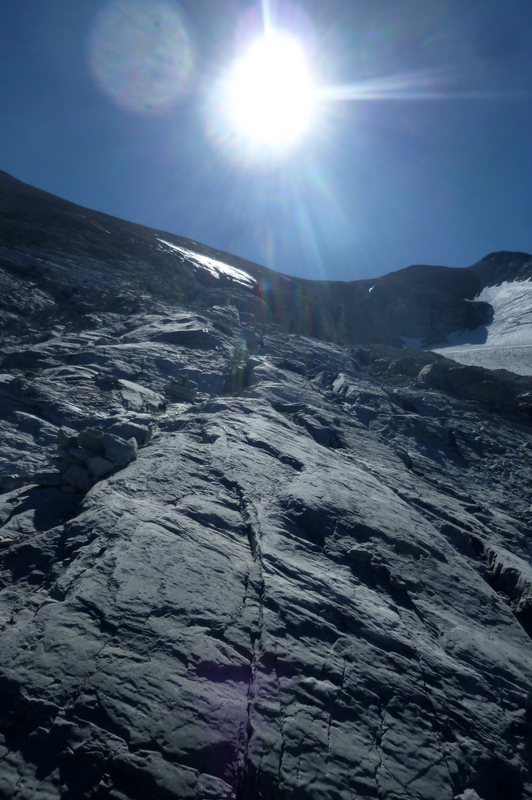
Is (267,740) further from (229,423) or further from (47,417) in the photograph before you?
(47,417)

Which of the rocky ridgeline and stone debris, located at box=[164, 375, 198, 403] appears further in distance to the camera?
stone debris, located at box=[164, 375, 198, 403]

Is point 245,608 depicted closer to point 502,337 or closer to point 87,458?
point 87,458

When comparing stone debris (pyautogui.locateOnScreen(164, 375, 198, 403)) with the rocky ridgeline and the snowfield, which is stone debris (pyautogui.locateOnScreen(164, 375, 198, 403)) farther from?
the snowfield

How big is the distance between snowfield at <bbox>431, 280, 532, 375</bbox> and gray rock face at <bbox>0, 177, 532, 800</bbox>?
23290 millimetres

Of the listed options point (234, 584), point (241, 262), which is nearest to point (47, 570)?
point (234, 584)

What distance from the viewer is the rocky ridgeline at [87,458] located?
316 inches

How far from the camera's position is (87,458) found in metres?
8.39

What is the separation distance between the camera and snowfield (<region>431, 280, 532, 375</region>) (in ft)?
113

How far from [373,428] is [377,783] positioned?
11.5 m

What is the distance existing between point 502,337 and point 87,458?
45.2m

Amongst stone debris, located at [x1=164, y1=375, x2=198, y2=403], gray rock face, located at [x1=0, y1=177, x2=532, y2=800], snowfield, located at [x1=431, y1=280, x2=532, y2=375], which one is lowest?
gray rock face, located at [x1=0, y1=177, x2=532, y2=800]

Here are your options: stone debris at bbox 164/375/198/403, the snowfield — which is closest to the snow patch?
the snowfield

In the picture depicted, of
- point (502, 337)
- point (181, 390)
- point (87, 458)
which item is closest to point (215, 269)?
point (181, 390)

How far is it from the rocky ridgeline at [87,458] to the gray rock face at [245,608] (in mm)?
44
